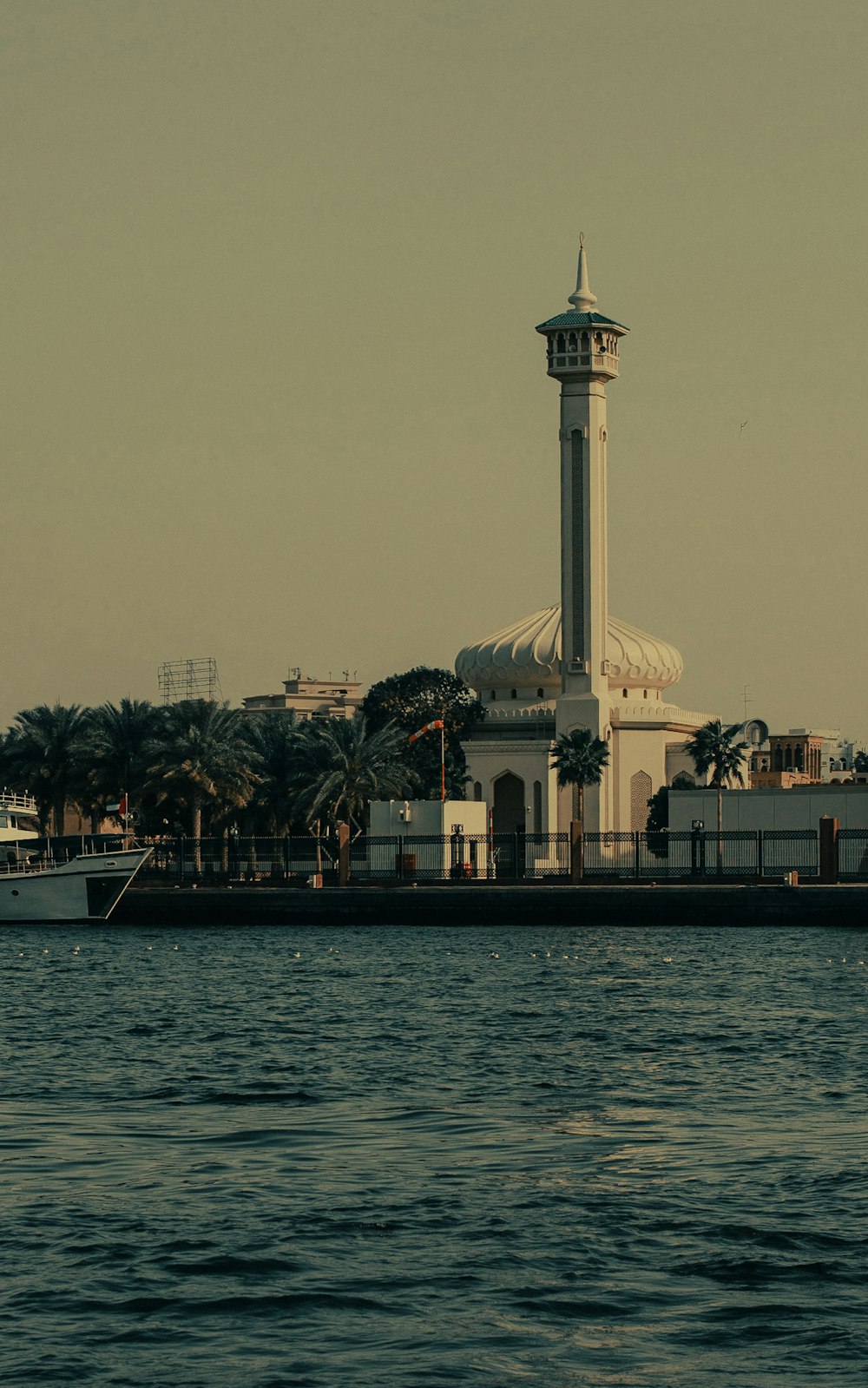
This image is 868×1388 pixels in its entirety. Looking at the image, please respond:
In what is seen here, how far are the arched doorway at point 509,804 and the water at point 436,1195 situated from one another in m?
77.8

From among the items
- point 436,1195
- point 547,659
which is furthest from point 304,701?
point 436,1195

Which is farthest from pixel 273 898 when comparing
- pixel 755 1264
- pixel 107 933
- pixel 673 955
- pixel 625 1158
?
pixel 755 1264

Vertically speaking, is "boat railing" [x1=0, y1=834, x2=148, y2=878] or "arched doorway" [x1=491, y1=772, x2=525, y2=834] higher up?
"arched doorway" [x1=491, y1=772, x2=525, y2=834]

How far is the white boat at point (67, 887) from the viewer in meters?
68.7

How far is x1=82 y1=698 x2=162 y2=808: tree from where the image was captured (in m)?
84.2

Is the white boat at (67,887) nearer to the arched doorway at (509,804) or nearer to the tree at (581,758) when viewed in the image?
the tree at (581,758)

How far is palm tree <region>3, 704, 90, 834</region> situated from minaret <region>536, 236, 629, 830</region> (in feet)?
101

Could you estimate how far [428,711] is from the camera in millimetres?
116625

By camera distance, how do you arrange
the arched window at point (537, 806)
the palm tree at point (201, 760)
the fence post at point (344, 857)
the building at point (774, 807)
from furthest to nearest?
the arched window at point (537, 806)
the building at point (774, 807)
the palm tree at point (201, 760)
the fence post at point (344, 857)

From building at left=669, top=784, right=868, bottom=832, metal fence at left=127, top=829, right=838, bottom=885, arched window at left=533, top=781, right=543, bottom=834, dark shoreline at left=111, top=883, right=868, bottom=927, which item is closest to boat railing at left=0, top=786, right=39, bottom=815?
dark shoreline at left=111, top=883, right=868, bottom=927

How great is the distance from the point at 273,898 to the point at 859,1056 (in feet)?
145

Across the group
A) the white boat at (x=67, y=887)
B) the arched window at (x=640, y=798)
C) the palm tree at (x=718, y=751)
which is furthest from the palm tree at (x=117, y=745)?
the arched window at (x=640, y=798)

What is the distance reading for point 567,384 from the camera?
106375 millimetres

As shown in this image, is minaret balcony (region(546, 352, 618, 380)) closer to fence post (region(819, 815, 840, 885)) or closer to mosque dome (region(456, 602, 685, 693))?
mosque dome (region(456, 602, 685, 693))
